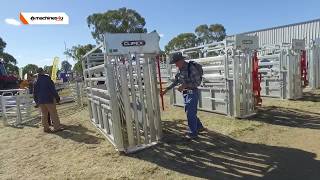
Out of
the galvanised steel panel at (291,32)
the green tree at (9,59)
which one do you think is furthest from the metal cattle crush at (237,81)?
the green tree at (9,59)

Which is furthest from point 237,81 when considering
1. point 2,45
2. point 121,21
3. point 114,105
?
point 2,45

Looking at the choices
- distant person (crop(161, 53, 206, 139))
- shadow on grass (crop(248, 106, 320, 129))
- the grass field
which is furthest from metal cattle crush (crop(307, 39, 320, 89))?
distant person (crop(161, 53, 206, 139))

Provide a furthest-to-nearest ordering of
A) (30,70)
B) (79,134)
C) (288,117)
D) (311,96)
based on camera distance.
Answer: (30,70) → (311,96) → (79,134) → (288,117)

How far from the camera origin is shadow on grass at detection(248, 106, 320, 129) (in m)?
8.64

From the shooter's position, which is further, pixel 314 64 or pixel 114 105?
pixel 314 64

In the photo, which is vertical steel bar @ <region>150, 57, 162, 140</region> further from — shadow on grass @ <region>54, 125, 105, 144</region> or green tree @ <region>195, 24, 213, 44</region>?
green tree @ <region>195, 24, 213, 44</region>

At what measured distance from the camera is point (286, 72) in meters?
12.4

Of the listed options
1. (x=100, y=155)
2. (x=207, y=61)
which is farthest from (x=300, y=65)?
(x=100, y=155)

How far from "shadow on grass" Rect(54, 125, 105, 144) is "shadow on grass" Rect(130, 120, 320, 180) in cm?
201

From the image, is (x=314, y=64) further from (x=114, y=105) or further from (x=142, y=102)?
(x=114, y=105)

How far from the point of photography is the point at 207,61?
10922 mm

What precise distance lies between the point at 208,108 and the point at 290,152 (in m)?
4.60

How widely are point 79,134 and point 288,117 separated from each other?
18.6 feet

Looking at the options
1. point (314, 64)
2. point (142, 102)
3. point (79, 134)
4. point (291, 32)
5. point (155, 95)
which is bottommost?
point (79, 134)
